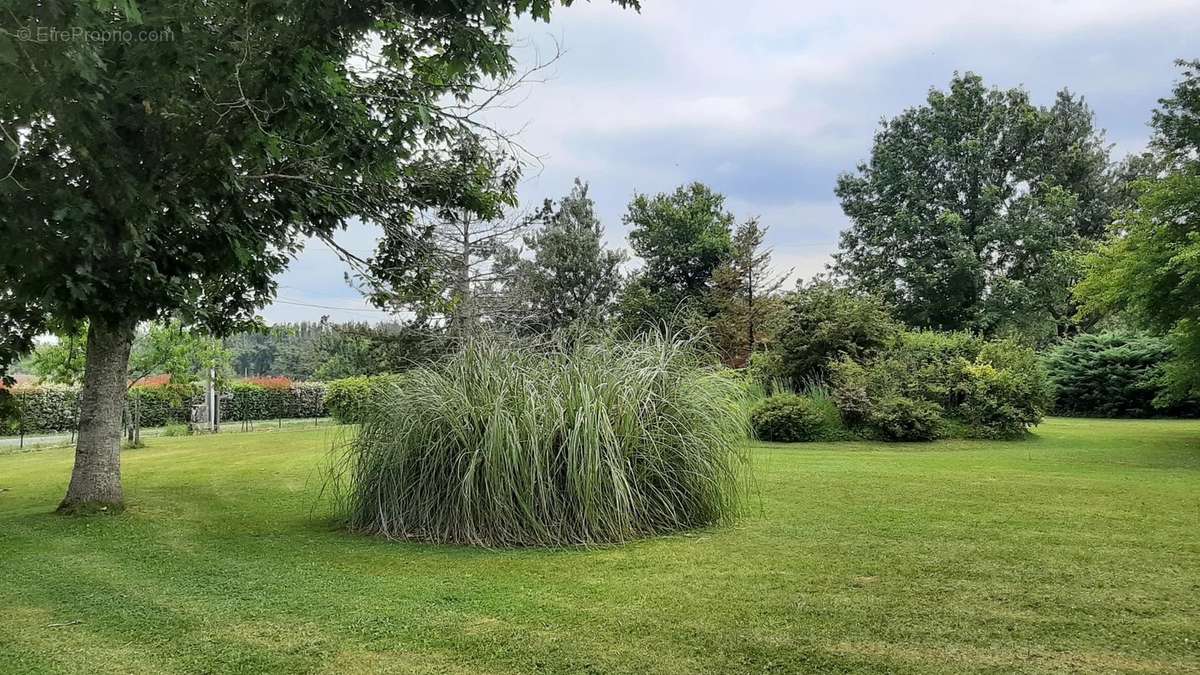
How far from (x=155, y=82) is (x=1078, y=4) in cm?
761

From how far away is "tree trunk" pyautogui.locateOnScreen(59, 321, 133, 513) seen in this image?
6883 millimetres

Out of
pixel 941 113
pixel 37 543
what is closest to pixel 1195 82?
pixel 37 543

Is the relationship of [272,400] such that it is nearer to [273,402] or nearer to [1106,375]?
[273,402]

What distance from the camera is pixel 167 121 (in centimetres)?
411

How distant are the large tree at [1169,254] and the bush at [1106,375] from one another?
10.2m

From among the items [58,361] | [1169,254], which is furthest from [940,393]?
[58,361]

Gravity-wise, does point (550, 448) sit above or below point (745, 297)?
below

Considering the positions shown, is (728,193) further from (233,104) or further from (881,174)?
(233,104)

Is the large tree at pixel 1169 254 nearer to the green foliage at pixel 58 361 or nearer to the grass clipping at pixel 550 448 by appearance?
the grass clipping at pixel 550 448

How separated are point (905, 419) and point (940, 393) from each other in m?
1.26

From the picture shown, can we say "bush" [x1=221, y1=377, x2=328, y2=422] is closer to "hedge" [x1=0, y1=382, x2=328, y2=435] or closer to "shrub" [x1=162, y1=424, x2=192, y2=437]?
"hedge" [x1=0, y1=382, x2=328, y2=435]


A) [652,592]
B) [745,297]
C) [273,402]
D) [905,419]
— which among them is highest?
[745,297]

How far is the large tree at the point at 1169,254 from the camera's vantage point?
1012 centimetres

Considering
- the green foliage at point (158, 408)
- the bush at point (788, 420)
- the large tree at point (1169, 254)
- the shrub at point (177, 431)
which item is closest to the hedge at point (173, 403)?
the green foliage at point (158, 408)
